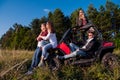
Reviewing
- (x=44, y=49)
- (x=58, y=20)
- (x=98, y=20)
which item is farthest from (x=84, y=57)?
(x=58, y=20)

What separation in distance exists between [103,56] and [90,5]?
42638mm

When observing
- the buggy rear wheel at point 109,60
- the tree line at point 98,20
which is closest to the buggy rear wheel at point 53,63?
the buggy rear wheel at point 109,60

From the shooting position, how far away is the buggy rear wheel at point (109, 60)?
9.19 metres

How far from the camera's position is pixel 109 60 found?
9320 mm

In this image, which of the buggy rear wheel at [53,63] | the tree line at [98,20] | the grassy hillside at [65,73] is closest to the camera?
the grassy hillside at [65,73]

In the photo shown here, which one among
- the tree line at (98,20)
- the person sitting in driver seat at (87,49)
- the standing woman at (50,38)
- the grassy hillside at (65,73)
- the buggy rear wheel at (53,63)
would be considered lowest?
the grassy hillside at (65,73)

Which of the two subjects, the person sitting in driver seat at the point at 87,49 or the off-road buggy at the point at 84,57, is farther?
the person sitting in driver seat at the point at 87,49

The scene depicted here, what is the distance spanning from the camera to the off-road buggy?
9.34 metres

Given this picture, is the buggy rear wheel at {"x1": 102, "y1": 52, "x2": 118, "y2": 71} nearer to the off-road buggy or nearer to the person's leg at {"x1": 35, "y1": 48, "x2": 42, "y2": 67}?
the off-road buggy

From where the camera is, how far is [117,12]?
2036 inches

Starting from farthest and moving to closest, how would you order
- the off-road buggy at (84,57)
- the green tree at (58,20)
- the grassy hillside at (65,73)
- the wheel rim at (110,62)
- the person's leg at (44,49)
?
the green tree at (58,20), the person's leg at (44,49), the off-road buggy at (84,57), the wheel rim at (110,62), the grassy hillside at (65,73)

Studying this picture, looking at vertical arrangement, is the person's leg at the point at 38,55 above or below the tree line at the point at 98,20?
below

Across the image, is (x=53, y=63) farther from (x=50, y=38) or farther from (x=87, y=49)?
(x=87, y=49)

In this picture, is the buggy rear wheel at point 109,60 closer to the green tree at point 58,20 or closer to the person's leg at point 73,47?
the person's leg at point 73,47
